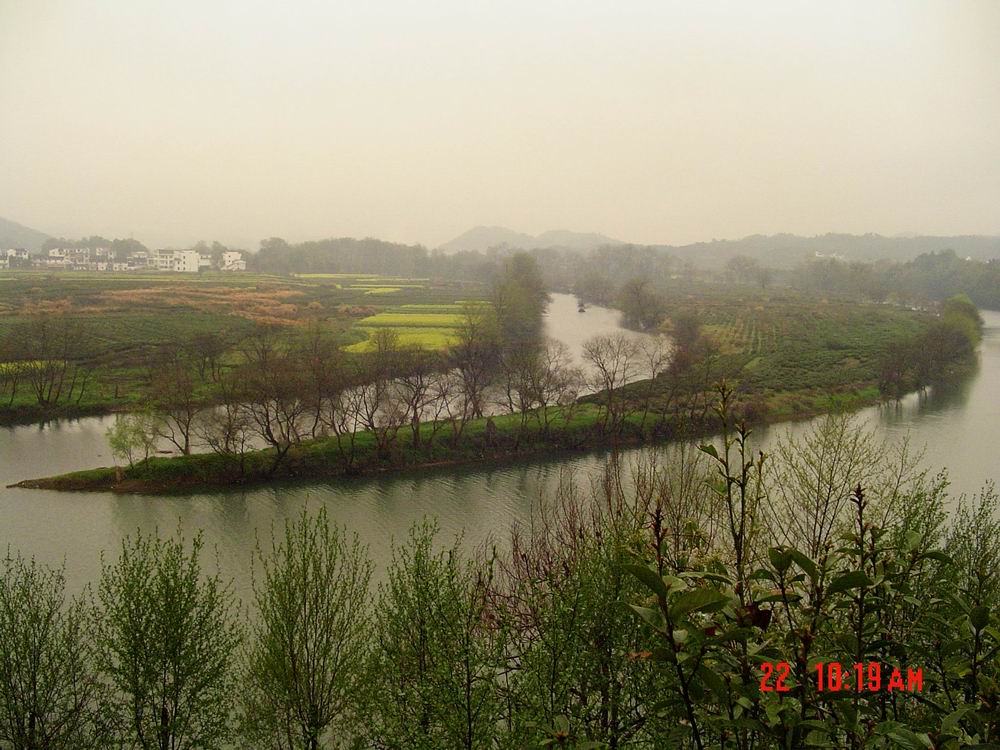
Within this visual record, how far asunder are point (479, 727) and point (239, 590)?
23.5 feet

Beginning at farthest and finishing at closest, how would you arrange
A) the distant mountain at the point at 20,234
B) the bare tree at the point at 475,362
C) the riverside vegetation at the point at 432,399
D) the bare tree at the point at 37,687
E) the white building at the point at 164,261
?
the distant mountain at the point at 20,234, the white building at the point at 164,261, the bare tree at the point at 475,362, the riverside vegetation at the point at 432,399, the bare tree at the point at 37,687

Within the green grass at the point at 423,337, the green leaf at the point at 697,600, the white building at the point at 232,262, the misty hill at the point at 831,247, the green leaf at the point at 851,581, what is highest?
the misty hill at the point at 831,247

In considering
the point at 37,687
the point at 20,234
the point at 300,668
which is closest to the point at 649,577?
the point at 300,668

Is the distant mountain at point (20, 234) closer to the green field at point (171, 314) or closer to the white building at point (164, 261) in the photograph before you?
the white building at point (164, 261)

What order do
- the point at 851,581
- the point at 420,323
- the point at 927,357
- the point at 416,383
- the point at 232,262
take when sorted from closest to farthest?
1. the point at 851,581
2. the point at 416,383
3. the point at 927,357
4. the point at 420,323
5. the point at 232,262

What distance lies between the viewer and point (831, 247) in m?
121

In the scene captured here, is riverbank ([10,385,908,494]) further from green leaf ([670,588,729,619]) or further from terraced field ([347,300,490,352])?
green leaf ([670,588,729,619])

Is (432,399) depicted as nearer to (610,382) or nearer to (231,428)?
(610,382)

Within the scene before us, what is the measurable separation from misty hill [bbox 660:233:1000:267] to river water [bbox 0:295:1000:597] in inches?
3165
